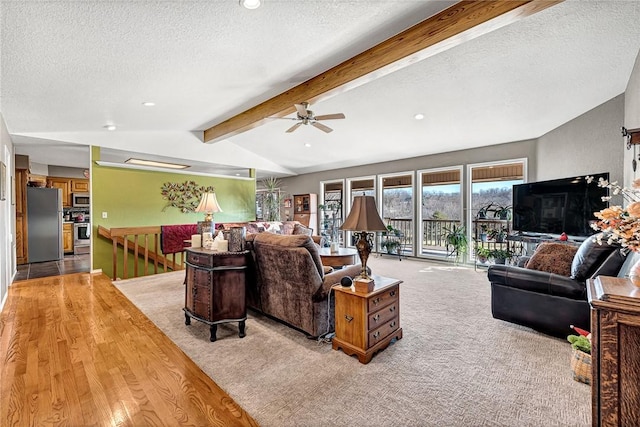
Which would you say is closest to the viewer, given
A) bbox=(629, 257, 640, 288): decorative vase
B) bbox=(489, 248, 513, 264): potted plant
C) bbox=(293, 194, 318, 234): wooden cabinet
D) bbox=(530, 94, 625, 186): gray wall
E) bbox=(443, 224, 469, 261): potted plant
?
bbox=(629, 257, 640, 288): decorative vase

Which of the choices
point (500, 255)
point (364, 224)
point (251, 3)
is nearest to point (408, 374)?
point (364, 224)

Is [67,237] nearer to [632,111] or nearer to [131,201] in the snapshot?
[131,201]

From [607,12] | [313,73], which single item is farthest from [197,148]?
[607,12]

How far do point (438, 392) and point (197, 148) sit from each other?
628 centimetres

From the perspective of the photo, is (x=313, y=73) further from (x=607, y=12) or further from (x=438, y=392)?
(x=438, y=392)

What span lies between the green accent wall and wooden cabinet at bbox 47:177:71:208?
361 centimetres

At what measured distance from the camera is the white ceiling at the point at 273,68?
220 cm

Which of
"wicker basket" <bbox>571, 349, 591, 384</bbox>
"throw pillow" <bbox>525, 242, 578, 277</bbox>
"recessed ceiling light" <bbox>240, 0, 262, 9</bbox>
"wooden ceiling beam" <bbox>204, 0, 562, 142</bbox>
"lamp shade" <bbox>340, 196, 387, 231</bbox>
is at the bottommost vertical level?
"wicker basket" <bbox>571, 349, 591, 384</bbox>

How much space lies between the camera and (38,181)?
7141mm

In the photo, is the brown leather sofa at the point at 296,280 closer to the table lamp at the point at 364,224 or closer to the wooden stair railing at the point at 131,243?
the table lamp at the point at 364,224

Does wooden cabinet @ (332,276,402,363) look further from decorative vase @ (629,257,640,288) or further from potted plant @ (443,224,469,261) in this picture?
potted plant @ (443,224,469,261)

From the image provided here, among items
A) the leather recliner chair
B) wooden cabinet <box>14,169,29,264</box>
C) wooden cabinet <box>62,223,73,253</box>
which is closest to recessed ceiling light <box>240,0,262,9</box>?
the leather recliner chair

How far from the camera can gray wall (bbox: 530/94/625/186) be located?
365 centimetres

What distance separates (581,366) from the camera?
6.72 feet
